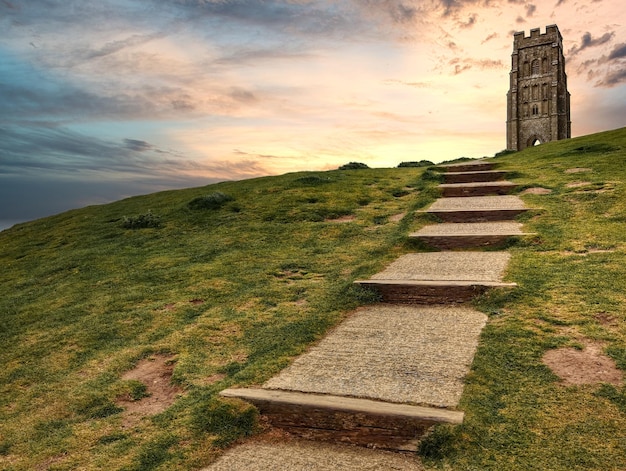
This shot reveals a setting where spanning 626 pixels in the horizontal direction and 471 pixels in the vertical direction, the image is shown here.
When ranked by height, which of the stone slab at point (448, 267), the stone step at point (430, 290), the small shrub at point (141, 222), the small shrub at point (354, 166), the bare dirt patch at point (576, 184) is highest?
the small shrub at point (354, 166)

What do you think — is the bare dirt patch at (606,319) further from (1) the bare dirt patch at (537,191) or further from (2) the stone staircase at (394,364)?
(1) the bare dirt patch at (537,191)

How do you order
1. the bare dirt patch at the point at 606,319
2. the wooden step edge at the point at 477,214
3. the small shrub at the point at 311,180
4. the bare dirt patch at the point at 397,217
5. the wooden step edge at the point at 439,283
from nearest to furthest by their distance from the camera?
the bare dirt patch at the point at 606,319 < the wooden step edge at the point at 439,283 < the wooden step edge at the point at 477,214 < the bare dirt patch at the point at 397,217 < the small shrub at the point at 311,180

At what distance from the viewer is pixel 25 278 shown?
11492 mm

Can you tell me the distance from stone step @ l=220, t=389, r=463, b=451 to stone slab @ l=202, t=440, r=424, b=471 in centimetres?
10

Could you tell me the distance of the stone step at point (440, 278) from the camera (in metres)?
6.88

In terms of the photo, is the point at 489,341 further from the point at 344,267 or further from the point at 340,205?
the point at 340,205

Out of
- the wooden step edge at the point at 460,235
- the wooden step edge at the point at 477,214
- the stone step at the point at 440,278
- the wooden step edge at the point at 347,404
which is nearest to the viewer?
the wooden step edge at the point at 347,404

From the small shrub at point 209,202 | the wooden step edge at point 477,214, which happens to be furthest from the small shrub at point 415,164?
the wooden step edge at point 477,214

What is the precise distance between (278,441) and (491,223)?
29.1ft

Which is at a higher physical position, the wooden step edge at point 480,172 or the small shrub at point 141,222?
the wooden step edge at point 480,172

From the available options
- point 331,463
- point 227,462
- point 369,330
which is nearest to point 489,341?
point 369,330

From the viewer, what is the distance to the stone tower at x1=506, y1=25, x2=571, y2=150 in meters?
73.8

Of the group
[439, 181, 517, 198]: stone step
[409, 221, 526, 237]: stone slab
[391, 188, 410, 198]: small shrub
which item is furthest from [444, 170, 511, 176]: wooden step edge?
[409, 221, 526, 237]: stone slab

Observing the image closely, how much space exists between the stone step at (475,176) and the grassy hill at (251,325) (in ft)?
7.14
